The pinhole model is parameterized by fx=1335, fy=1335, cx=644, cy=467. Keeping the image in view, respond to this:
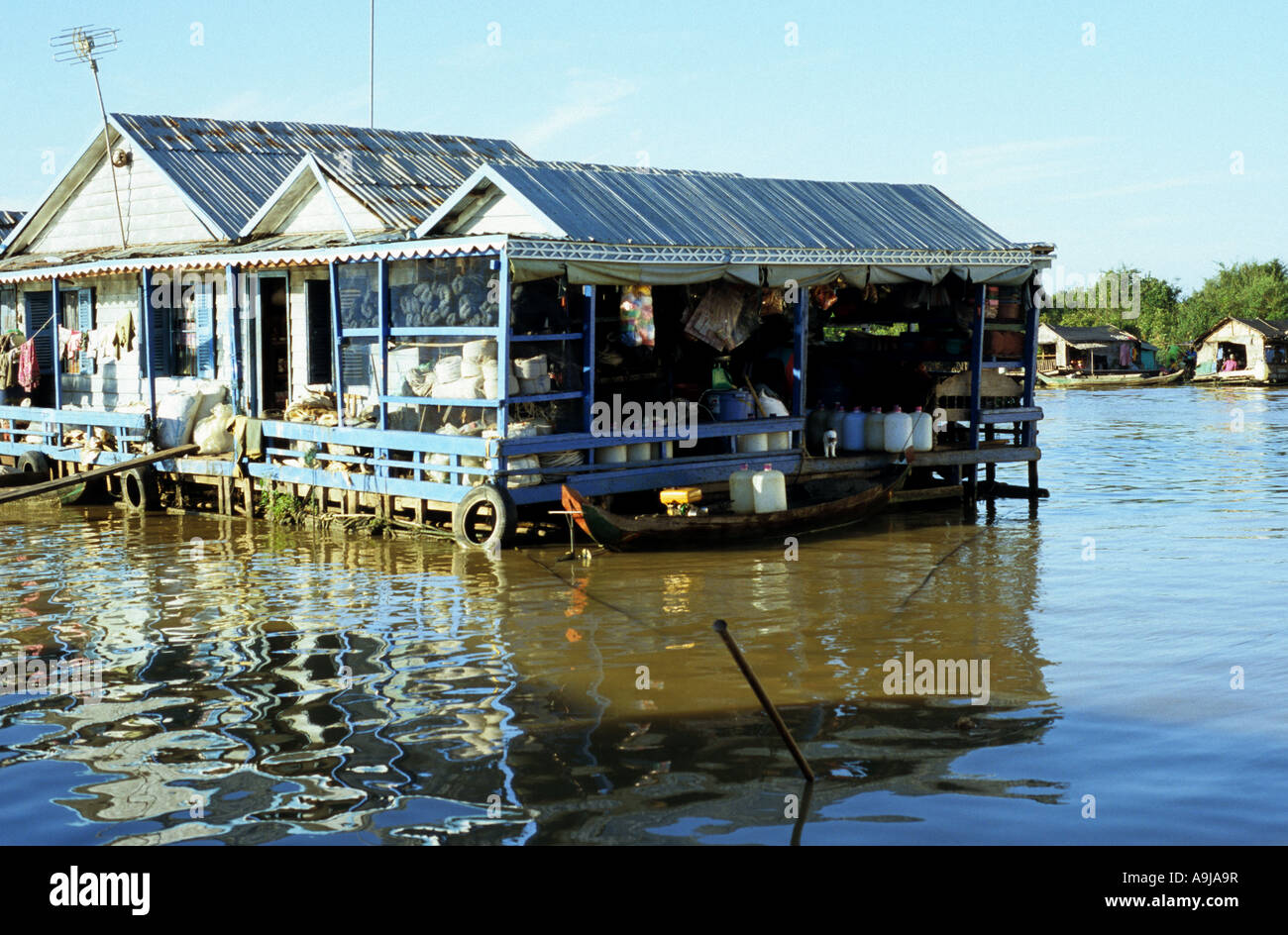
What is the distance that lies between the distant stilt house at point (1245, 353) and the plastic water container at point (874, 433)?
4694 centimetres

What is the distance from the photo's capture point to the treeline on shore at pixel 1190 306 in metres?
76.1

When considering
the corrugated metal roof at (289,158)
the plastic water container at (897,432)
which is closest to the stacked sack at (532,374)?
the corrugated metal roof at (289,158)

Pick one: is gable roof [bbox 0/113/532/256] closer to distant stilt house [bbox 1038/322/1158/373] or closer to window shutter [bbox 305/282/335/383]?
window shutter [bbox 305/282/335/383]

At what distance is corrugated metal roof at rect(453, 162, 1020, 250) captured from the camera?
595 inches

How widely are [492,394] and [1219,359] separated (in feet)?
181

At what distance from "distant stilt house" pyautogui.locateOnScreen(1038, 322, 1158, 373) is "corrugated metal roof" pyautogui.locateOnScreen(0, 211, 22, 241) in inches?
1939

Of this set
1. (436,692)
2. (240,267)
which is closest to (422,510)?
(240,267)

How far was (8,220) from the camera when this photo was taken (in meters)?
27.8

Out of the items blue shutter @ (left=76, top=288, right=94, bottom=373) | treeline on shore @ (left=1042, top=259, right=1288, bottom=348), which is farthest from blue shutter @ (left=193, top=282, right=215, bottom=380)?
treeline on shore @ (left=1042, top=259, right=1288, bottom=348)

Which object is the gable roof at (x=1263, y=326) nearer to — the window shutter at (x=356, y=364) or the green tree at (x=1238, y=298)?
the green tree at (x=1238, y=298)
